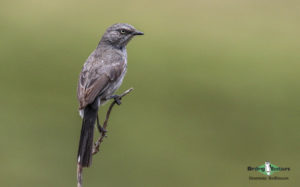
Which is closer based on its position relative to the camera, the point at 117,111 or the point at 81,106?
the point at 81,106

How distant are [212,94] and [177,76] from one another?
1.18 meters

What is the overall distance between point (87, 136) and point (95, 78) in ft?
2.60

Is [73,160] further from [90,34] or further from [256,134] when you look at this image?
[90,34]

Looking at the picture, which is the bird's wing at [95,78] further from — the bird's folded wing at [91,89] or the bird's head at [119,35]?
the bird's head at [119,35]

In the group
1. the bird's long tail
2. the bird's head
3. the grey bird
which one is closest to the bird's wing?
the grey bird

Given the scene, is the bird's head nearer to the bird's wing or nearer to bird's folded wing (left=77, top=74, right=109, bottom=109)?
the bird's wing

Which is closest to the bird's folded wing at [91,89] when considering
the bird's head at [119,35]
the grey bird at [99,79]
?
the grey bird at [99,79]

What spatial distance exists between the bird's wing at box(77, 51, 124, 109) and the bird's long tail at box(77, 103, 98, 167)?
143mm

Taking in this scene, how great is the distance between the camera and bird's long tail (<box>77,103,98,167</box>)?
6.30m

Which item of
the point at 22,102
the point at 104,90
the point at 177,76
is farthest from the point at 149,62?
the point at 104,90

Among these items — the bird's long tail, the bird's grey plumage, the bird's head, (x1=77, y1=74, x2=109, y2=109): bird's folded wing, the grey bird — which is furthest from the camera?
the bird's head

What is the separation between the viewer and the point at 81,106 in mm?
6797

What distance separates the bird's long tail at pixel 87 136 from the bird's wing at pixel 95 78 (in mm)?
143

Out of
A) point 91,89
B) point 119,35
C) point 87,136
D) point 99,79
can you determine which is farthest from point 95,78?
point 119,35
